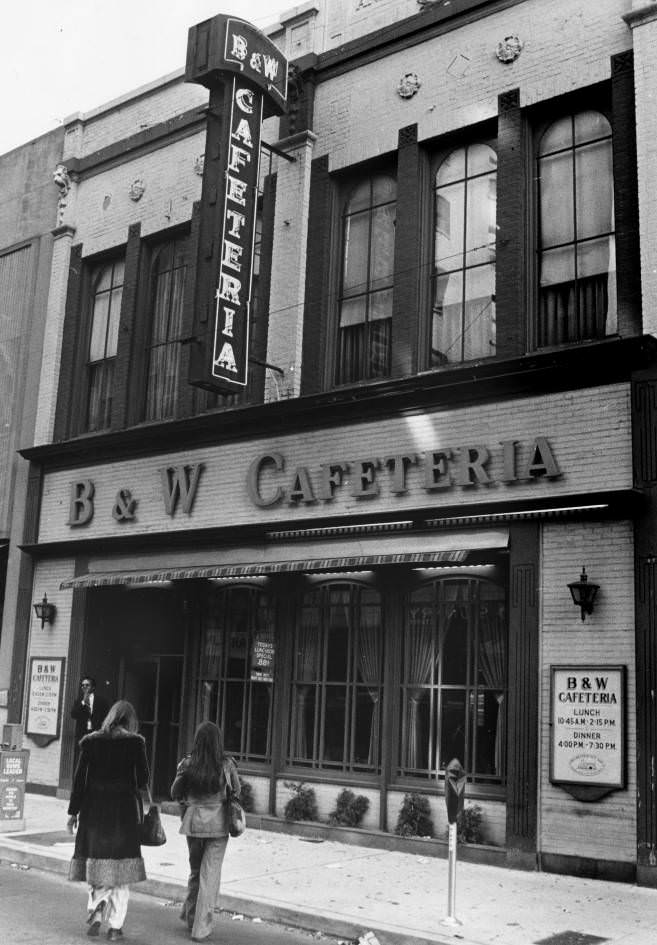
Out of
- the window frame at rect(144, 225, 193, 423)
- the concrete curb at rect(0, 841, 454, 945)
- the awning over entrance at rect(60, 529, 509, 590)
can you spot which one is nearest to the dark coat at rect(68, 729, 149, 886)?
the concrete curb at rect(0, 841, 454, 945)

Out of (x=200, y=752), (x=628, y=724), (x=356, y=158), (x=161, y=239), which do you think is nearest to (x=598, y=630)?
(x=628, y=724)

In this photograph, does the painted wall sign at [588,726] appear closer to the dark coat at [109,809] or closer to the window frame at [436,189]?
the window frame at [436,189]

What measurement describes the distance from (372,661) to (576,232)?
599 centimetres

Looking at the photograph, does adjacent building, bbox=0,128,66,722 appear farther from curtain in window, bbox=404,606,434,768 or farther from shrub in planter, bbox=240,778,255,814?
curtain in window, bbox=404,606,434,768

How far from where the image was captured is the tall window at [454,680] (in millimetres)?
12422

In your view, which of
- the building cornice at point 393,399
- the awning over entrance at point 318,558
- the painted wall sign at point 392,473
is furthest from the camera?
the awning over entrance at point 318,558

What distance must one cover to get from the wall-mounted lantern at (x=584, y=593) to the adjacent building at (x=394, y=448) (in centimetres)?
3

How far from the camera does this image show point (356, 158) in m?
15.0

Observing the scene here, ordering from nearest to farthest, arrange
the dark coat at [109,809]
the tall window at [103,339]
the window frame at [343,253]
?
the dark coat at [109,809]
the window frame at [343,253]
the tall window at [103,339]

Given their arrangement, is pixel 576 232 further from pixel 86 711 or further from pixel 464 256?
pixel 86 711

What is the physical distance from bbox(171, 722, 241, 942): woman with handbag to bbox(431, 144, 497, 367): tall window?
698cm

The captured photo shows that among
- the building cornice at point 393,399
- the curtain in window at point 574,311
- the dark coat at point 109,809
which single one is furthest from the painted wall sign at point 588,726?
the dark coat at point 109,809

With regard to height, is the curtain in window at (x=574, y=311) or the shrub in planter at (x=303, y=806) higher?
the curtain in window at (x=574, y=311)

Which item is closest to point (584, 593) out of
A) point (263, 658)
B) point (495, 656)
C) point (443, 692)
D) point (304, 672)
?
point (495, 656)
